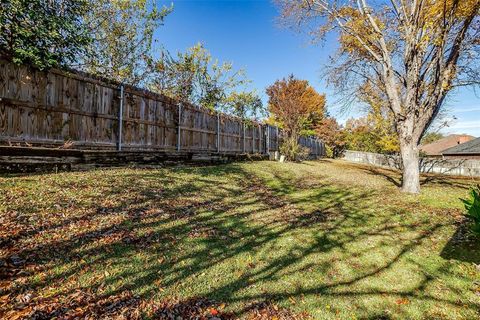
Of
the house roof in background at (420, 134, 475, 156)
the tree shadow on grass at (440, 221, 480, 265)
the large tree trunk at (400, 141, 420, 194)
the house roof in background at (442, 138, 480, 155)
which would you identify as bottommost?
the tree shadow on grass at (440, 221, 480, 265)

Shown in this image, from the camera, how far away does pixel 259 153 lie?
695 inches

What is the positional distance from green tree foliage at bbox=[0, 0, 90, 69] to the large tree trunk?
10699 millimetres

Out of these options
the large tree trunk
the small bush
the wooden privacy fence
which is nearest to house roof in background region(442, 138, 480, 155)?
the small bush

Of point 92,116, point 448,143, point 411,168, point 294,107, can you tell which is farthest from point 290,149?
point 448,143

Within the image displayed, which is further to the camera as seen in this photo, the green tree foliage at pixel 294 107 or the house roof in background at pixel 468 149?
the house roof in background at pixel 468 149

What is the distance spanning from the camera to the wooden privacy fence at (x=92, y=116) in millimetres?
5609

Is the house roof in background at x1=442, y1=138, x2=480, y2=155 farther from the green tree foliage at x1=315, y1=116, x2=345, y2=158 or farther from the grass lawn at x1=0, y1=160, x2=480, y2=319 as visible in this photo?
the grass lawn at x1=0, y1=160, x2=480, y2=319

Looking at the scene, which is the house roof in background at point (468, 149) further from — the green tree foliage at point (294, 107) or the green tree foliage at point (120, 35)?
the green tree foliage at point (120, 35)

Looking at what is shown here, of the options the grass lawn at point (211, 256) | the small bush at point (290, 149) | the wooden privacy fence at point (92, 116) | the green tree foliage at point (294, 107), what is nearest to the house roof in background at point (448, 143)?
the green tree foliage at point (294, 107)

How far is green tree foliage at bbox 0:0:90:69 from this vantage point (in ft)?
17.5

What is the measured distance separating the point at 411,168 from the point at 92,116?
10689 millimetres

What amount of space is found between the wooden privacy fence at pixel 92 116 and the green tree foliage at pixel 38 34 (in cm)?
33

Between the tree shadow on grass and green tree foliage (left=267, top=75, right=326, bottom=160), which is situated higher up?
green tree foliage (left=267, top=75, right=326, bottom=160)

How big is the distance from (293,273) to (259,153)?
45.7 feet
